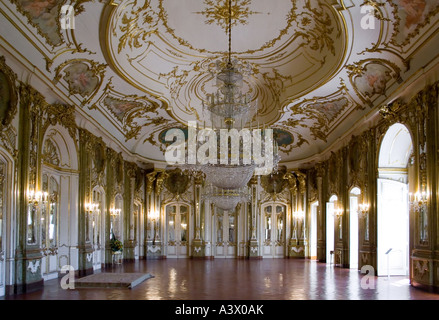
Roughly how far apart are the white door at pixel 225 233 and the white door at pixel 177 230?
54.1 inches

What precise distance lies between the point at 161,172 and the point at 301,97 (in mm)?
9003

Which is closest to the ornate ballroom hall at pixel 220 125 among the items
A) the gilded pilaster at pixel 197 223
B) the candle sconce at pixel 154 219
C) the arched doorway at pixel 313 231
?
the arched doorway at pixel 313 231

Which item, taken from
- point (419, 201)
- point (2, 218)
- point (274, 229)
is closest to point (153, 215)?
point (274, 229)

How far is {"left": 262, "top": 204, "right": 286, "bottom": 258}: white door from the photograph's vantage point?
22.8 metres

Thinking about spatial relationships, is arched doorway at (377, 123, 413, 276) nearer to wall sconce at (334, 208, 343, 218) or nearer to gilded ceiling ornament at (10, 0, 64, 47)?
wall sconce at (334, 208, 343, 218)

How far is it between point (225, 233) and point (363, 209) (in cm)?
923

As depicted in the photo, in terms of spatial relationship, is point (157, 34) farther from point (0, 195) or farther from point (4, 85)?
point (0, 195)

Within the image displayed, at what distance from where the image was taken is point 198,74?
51.6 ft

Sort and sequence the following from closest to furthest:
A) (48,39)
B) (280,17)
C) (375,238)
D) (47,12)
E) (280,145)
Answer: (47,12)
(48,39)
(280,17)
(375,238)
(280,145)

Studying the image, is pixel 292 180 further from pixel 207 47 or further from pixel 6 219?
pixel 6 219

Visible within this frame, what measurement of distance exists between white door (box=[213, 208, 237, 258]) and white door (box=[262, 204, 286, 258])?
1408 mm

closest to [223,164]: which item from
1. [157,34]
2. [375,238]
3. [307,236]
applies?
[157,34]

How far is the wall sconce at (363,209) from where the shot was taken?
48.1ft

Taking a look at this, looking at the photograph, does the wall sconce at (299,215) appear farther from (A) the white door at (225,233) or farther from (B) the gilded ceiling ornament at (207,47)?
(B) the gilded ceiling ornament at (207,47)
